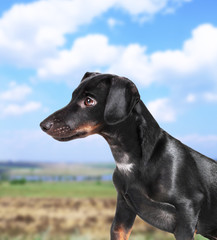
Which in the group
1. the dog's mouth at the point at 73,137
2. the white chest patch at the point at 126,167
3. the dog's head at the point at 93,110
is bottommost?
the white chest patch at the point at 126,167

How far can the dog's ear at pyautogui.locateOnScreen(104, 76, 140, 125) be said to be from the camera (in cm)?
221

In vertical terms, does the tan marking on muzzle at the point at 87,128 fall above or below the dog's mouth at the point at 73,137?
above

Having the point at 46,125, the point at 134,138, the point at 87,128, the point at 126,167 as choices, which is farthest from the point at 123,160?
the point at 46,125

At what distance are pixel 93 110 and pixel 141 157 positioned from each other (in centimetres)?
47

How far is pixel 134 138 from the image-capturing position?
239 cm

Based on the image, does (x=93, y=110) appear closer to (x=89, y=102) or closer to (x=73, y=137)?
(x=89, y=102)

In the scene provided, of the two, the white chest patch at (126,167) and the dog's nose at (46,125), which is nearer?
the dog's nose at (46,125)

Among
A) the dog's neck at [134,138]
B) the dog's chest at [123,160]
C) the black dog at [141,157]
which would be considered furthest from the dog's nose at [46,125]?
the dog's chest at [123,160]

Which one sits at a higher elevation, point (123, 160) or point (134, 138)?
point (134, 138)

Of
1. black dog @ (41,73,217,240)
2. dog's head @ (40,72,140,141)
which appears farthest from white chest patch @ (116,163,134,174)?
dog's head @ (40,72,140,141)

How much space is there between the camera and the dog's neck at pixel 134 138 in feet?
7.72

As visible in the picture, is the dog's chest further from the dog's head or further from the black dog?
the dog's head

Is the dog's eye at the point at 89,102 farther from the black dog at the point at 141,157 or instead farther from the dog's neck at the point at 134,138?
the dog's neck at the point at 134,138

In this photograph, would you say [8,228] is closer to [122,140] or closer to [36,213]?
[36,213]
